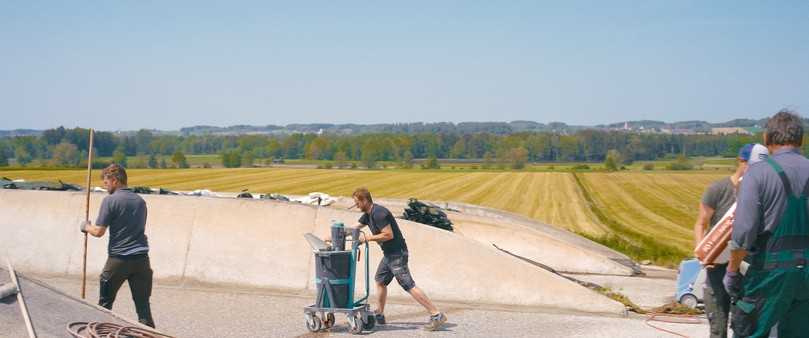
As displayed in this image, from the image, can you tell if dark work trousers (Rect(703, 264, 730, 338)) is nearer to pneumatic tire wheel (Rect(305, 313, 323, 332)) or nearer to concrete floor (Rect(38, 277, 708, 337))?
concrete floor (Rect(38, 277, 708, 337))

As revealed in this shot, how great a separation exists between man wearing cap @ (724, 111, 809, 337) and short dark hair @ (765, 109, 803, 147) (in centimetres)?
10

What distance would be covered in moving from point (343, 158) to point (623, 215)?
55.9 meters

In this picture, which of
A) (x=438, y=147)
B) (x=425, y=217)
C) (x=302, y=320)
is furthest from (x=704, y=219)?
(x=438, y=147)

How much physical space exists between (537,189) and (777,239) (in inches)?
2580

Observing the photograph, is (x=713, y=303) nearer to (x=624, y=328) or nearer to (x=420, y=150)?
(x=624, y=328)

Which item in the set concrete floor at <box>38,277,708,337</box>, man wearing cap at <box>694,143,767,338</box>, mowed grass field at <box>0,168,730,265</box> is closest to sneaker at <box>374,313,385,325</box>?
concrete floor at <box>38,277,708,337</box>

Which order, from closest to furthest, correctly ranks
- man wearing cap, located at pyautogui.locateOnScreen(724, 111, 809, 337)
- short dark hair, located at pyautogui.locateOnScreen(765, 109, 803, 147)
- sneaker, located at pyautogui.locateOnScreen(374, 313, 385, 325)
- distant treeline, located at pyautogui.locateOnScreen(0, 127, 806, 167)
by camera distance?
man wearing cap, located at pyautogui.locateOnScreen(724, 111, 809, 337) < short dark hair, located at pyautogui.locateOnScreen(765, 109, 803, 147) < sneaker, located at pyautogui.locateOnScreen(374, 313, 385, 325) < distant treeline, located at pyautogui.locateOnScreen(0, 127, 806, 167)

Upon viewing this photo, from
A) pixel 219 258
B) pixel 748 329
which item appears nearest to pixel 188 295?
pixel 219 258

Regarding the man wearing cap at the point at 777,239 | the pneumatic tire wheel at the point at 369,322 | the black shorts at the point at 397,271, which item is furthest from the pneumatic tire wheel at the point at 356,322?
the man wearing cap at the point at 777,239

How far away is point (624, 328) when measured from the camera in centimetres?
1086

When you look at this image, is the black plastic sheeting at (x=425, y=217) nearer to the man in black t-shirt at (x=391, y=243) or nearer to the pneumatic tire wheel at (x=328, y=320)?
the man in black t-shirt at (x=391, y=243)

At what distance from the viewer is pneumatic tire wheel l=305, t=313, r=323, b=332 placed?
10.2 meters

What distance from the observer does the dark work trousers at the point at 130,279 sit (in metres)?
8.68

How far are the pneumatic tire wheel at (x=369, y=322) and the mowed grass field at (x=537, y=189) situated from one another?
27.5 metres
